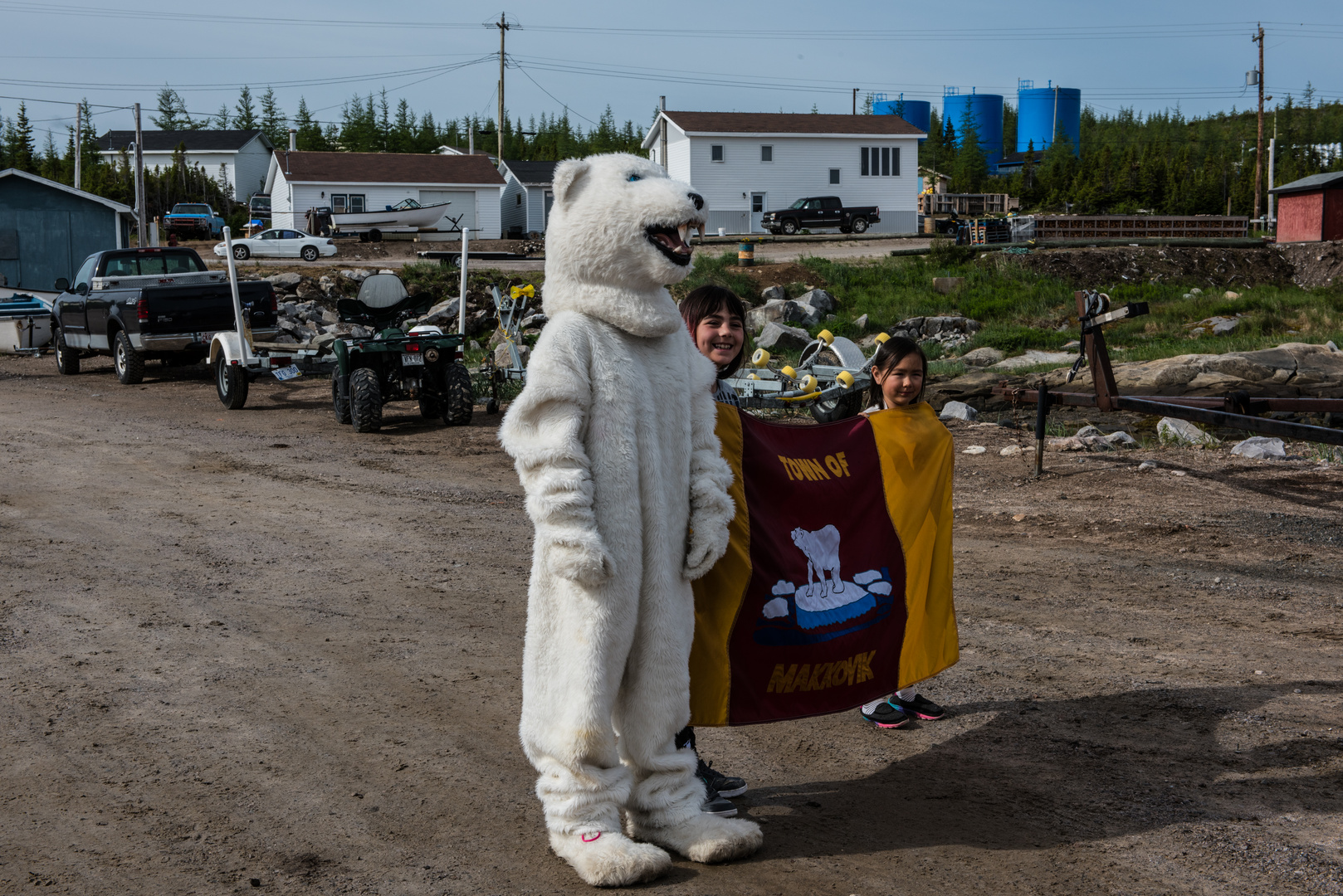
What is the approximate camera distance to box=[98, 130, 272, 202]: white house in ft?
215

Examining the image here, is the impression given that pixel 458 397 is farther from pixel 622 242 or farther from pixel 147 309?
pixel 622 242

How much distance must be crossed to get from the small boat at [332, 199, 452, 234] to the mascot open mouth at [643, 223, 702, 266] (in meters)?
45.7

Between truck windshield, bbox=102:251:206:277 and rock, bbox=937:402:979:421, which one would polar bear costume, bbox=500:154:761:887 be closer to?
rock, bbox=937:402:979:421

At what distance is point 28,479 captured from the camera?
10148 millimetres

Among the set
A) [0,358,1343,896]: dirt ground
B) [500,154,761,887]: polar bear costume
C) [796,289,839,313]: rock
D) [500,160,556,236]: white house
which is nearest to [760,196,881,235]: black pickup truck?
[500,160,556,236]: white house

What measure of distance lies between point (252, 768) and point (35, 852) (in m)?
0.81

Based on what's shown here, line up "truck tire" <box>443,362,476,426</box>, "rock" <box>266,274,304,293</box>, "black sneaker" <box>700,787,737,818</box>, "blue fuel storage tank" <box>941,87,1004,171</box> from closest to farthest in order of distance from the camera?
"black sneaker" <box>700,787,737,818</box> < "truck tire" <box>443,362,476,426</box> < "rock" <box>266,274,304,293</box> < "blue fuel storage tank" <box>941,87,1004,171</box>

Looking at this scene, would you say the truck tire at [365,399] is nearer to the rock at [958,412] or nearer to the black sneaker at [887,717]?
the rock at [958,412]

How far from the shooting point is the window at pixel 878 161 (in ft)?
168

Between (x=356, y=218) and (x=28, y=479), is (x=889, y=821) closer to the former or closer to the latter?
(x=28, y=479)

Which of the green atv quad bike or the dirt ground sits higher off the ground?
the green atv quad bike

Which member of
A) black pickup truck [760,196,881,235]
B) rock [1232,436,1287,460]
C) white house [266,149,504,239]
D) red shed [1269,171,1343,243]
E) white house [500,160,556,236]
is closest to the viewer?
rock [1232,436,1287,460]

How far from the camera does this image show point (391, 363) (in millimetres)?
13352

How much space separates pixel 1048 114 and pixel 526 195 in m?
58.9
